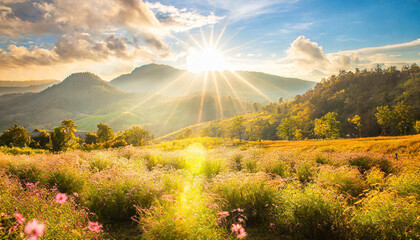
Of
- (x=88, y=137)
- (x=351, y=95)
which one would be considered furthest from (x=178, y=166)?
(x=351, y=95)

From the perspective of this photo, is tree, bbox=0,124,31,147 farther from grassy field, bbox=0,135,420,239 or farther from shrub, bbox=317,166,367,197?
shrub, bbox=317,166,367,197

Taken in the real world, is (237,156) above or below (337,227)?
below

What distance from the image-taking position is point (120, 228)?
4.89 meters

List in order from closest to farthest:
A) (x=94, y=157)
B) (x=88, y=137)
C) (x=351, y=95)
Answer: (x=94, y=157), (x=88, y=137), (x=351, y=95)

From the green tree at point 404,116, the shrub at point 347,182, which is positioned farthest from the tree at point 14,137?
the green tree at point 404,116

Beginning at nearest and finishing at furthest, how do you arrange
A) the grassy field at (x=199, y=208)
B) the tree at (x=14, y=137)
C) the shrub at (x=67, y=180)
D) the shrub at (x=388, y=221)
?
the grassy field at (x=199, y=208) < the shrub at (x=388, y=221) < the shrub at (x=67, y=180) < the tree at (x=14, y=137)

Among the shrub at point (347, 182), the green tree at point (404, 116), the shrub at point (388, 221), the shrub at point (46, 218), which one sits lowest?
the green tree at point (404, 116)

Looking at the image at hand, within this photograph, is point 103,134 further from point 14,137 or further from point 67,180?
point 67,180

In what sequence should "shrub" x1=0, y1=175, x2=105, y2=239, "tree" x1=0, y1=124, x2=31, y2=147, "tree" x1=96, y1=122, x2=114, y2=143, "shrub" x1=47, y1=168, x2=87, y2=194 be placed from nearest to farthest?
"shrub" x1=0, y1=175, x2=105, y2=239 → "shrub" x1=47, y1=168, x2=87, y2=194 → "tree" x1=0, y1=124, x2=31, y2=147 → "tree" x1=96, y1=122, x2=114, y2=143

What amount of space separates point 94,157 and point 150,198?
5650mm

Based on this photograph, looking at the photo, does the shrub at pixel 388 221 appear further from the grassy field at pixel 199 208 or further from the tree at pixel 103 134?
the tree at pixel 103 134

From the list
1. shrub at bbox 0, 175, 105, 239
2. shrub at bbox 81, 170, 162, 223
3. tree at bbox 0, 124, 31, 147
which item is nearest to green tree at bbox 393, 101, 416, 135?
shrub at bbox 81, 170, 162, 223

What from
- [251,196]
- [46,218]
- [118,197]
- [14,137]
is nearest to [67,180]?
[118,197]

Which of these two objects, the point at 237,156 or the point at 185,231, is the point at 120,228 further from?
the point at 237,156
